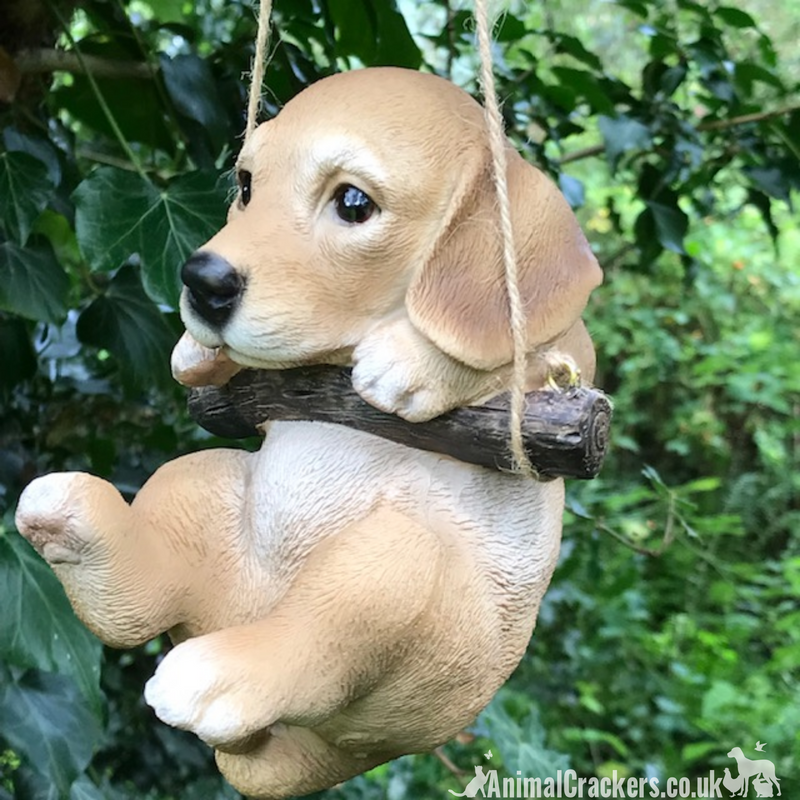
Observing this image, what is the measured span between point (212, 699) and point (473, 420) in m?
0.15

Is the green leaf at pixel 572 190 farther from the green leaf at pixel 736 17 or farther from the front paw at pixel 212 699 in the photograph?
the front paw at pixel 212 699

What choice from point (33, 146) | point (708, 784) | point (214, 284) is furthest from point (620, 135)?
point (708, 784)

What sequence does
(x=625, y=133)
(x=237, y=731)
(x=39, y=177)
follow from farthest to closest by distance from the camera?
(x=625, y=133) < (x=39, y=177) < (x=237, y=731)

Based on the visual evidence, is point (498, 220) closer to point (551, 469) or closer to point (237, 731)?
point (551, 469)

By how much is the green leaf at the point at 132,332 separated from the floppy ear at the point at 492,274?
419 millimetres

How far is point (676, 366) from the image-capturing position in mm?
2705

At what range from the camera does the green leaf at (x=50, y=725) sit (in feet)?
2.03

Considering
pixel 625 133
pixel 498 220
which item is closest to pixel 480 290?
pixel 498 220

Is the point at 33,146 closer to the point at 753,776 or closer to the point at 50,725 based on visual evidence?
the point at 50,725

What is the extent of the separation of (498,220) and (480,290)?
3 centimetres

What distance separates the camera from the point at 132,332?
0.75 m

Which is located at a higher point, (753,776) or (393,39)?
(393,39)

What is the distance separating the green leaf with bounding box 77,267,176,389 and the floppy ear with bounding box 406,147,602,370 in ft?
A: 1.38

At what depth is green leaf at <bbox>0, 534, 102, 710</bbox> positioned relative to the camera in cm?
57
